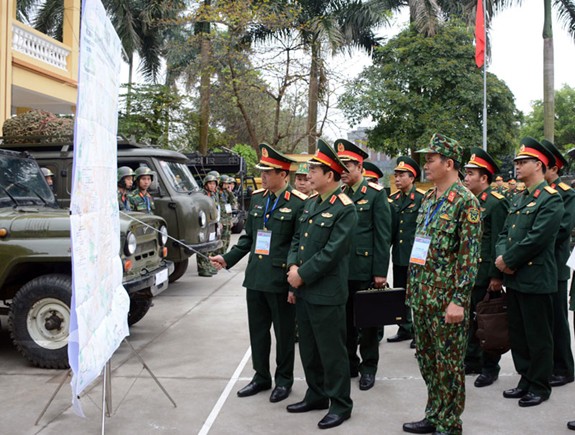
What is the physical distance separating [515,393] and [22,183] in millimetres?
5369

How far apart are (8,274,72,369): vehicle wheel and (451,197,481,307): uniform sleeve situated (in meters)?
3.50

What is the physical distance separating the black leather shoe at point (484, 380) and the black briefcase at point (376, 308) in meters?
1.02

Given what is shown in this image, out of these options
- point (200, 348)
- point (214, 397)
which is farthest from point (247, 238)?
point (200, 348)

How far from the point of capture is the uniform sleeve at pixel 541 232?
4.43 m

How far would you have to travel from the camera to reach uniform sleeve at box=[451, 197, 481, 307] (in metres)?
3.65

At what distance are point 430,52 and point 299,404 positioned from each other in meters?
22.3

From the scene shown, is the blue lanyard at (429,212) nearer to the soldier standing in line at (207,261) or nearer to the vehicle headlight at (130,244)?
the vehicle headlight at (130,244)

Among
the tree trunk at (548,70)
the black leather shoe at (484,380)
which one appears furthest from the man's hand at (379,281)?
the tree trunk at (548,70)

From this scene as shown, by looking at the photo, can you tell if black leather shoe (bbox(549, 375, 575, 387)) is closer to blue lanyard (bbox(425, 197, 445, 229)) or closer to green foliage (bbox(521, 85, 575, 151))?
blue lanyard (bbox(425, 197, 445, 229))

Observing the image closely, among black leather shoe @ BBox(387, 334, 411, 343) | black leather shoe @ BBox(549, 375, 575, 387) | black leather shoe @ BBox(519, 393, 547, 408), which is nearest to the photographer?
black leather shoe @ BBox(519, 393, 547, 408)

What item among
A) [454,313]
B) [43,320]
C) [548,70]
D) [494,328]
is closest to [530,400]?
[494,328]

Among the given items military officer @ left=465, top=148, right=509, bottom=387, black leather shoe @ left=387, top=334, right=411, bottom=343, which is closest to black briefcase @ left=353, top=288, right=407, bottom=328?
military officer @ left=465, top=148, right=509, bottom=387

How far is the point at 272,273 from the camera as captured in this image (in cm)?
465

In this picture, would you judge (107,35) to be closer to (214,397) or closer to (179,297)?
(214,397)
